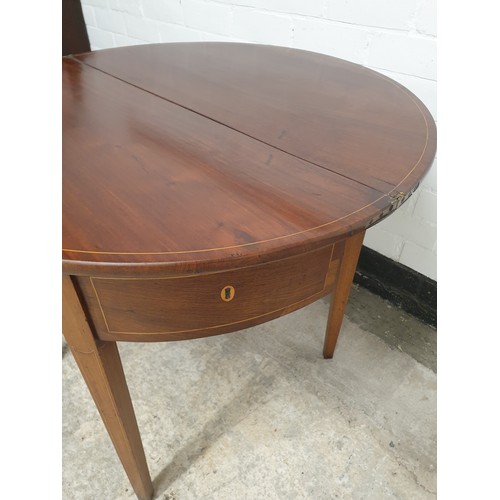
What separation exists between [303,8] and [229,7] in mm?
301

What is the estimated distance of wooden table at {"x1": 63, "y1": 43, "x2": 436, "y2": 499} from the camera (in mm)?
482

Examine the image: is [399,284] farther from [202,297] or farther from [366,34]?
[202,297]

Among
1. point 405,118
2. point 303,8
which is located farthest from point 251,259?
point 303,8

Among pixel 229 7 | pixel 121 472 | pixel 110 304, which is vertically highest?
pixel 229 7

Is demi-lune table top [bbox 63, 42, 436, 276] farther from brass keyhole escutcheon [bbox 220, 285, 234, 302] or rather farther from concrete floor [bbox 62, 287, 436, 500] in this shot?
concrete floor [bbox 62, 287, 436, 500]

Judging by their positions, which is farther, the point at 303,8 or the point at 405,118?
the point at 303,8

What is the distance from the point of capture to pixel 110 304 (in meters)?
0.54

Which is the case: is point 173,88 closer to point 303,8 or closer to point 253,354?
point 303,8

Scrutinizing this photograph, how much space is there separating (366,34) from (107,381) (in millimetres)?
1027

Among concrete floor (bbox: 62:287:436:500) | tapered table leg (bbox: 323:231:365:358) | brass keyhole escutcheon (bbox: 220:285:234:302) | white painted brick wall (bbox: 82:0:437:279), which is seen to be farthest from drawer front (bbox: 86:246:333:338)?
white painted brick wall (bbox: 82:0:437:279)

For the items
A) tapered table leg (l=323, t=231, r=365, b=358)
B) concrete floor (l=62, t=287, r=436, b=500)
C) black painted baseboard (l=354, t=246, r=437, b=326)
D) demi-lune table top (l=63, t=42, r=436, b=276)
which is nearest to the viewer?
demi-lune table top (l=63, t=42, r=436, b=276)

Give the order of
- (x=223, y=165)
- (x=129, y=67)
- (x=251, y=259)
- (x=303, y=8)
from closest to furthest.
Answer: (x=251, y=259) < (x=223, y=165) < (x=129, y=67) < (x=303, y=8)

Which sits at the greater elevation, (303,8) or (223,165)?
(303,8)

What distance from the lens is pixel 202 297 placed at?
543 mm
